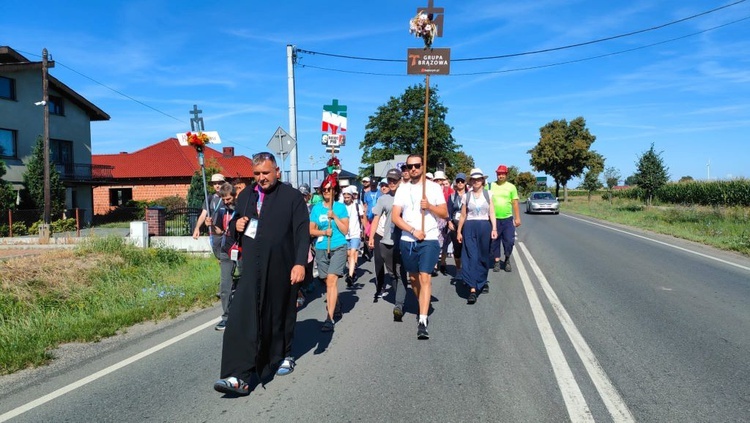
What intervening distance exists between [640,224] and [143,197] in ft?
125

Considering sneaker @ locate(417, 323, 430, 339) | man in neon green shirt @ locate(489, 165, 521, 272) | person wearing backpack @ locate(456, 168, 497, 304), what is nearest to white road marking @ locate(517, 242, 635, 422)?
person wearing backpack @ locate(456, 168, 497, 304)

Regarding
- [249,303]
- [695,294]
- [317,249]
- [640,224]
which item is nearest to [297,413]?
[249,303]

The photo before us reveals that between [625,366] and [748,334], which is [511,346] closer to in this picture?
[625,366]

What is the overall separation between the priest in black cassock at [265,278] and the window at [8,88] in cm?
3083

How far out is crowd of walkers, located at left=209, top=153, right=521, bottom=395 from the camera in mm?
4348

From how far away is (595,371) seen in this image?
454 centimetres

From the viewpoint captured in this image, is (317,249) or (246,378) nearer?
(246,378)

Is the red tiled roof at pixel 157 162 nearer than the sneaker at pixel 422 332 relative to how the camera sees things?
No

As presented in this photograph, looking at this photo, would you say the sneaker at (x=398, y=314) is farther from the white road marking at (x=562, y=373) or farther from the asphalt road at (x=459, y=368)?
the white road marking at (x=562, y=373)

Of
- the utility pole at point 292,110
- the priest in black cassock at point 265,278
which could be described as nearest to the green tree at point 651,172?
the utility pole at point 292,110

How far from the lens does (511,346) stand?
209 inches

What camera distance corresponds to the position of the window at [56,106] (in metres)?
31.7

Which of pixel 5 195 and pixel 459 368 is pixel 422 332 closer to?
pixel 459 368

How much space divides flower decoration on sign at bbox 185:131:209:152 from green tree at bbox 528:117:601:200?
52.7m
